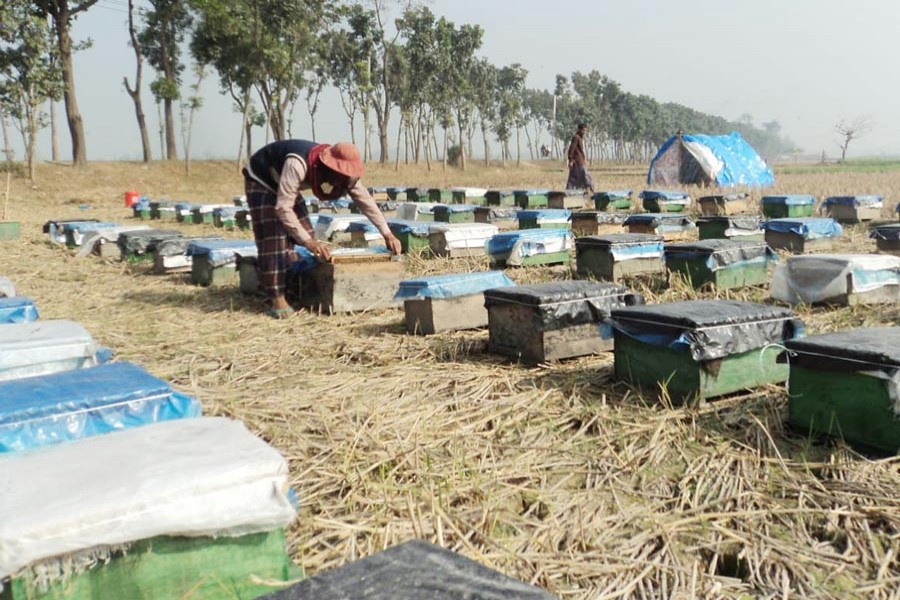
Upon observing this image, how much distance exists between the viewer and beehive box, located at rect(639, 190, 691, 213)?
42.5 ft

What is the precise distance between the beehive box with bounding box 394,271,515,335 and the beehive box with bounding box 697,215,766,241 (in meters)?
3.96

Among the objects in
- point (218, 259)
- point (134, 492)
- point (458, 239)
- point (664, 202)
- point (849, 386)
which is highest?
point (664, 202)

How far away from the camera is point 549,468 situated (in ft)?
9.56

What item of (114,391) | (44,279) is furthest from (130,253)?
(114,391)

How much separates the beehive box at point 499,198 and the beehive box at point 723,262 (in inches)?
389

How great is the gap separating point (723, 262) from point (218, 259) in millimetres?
4413

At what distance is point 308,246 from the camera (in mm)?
5562

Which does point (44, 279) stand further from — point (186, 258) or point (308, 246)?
point (308, 246)

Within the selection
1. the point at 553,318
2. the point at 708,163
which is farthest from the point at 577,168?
the point at 553,318

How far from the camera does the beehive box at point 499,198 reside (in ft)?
52.9

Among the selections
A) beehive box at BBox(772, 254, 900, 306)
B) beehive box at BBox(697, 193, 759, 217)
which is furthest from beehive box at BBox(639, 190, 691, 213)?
beehive box at BBox(772, 254, 900, 306)

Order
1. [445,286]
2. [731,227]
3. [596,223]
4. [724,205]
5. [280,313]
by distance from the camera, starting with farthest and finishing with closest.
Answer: [724,205] → [596,223] → [731,227] → [280,313] → [445,286]

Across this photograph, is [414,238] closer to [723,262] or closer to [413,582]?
[723,262]

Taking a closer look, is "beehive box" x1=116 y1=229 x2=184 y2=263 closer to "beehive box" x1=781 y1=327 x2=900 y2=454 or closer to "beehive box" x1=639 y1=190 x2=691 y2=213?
"beehive box" x1=781 y1=327 x2=900 y2=454
